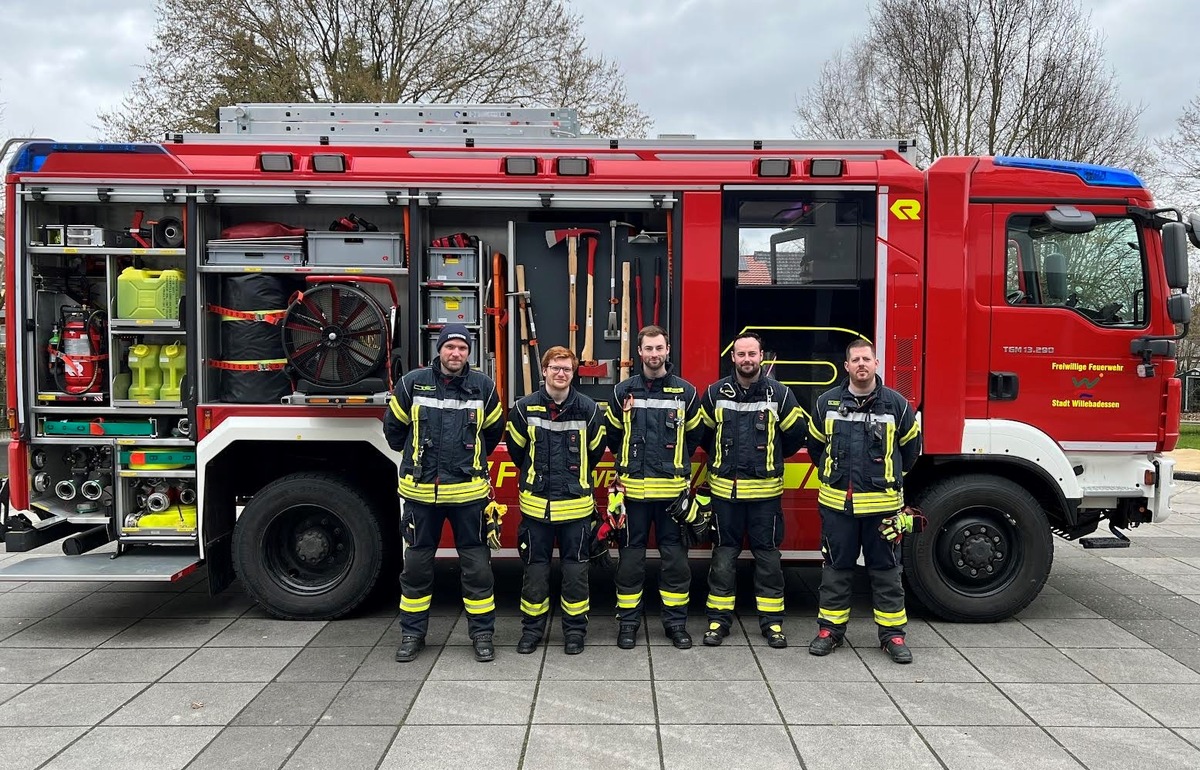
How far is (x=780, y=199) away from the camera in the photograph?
16.6 ft

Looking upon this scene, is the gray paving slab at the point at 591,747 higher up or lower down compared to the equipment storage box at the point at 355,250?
lower down

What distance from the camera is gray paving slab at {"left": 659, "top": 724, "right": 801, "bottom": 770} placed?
11.2 ft

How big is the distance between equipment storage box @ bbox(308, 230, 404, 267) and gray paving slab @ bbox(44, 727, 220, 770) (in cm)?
269

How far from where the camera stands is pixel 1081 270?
16.8 feet

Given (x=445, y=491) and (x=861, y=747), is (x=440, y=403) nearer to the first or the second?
(x=445, y=491)

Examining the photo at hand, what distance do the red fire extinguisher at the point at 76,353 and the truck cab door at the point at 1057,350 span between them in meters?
5.53

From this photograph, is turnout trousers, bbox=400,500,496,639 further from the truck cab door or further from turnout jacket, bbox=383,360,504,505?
the truck cab door

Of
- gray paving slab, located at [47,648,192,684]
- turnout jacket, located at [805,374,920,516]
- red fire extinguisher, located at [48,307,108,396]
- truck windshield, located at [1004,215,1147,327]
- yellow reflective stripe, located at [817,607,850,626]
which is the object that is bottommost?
gray paving slab, located at [47,648,192,684]

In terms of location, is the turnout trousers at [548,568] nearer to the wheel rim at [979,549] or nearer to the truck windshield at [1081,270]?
the wheel rim at [979,549]

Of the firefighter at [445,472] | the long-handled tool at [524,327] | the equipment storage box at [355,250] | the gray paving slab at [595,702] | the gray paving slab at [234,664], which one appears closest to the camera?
the gray paving slab at [595,702]

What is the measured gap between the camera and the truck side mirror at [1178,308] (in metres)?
4.87

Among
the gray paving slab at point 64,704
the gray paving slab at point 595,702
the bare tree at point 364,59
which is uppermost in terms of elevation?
the bare tree at point 364,59

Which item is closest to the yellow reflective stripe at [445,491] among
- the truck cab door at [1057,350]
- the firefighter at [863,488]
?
the firefighter at [863,488]

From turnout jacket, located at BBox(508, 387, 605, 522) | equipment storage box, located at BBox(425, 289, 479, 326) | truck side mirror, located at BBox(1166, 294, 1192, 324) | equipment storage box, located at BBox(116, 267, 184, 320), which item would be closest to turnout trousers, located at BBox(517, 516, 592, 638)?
turnout jacket, located at BBox(508, 387, 605, 522)
